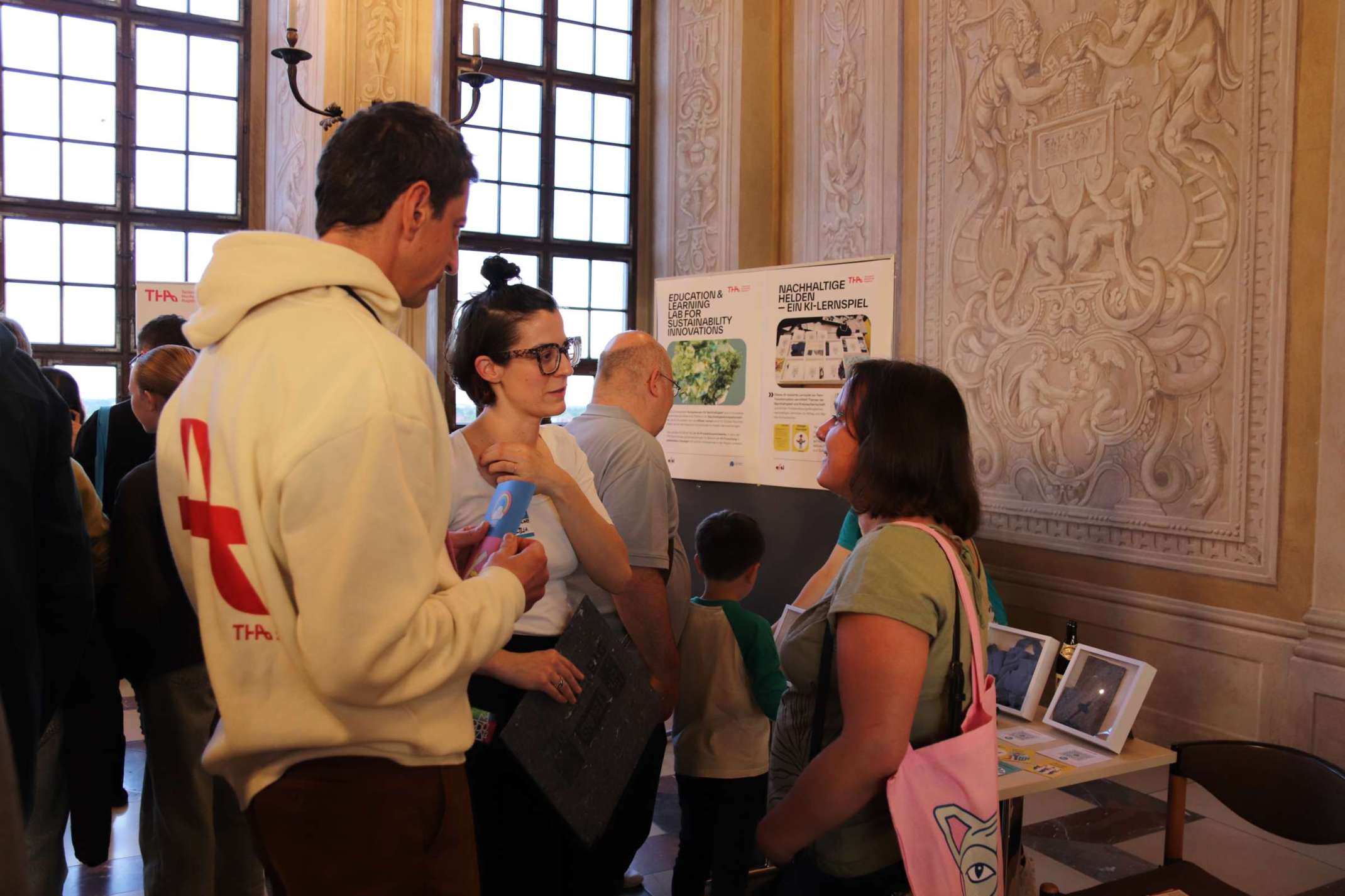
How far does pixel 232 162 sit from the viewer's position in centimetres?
645

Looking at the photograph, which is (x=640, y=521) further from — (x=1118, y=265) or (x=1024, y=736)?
(x=1118, y=265)

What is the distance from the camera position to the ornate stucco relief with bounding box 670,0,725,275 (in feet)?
22.2

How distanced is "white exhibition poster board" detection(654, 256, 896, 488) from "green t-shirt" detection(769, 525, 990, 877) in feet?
9.44

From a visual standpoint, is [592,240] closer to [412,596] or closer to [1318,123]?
[1318,123]

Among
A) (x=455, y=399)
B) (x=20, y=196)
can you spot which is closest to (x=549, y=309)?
(x=455, y=399)

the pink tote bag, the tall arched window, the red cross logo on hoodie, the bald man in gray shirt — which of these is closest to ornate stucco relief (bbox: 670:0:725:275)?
the tall arched window

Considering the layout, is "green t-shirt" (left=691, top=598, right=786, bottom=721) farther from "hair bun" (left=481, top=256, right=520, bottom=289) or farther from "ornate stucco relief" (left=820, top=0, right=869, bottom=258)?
"ornate stucco relief" (left=820, top=0, right=869, bottom=258)

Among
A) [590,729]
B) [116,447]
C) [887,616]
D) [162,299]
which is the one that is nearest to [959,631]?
[887,616]

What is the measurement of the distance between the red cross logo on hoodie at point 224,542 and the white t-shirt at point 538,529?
653 millimetres

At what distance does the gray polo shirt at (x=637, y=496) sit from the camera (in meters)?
2.20

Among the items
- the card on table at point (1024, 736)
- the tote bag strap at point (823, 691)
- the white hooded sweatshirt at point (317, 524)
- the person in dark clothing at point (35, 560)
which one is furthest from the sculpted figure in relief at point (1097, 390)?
the person in dark clothing at point (35, 560)

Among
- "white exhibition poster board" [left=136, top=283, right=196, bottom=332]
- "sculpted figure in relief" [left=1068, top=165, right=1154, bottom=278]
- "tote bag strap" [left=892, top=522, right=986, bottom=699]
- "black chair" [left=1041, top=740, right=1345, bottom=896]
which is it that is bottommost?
"black chair" [left=1041, top=740, right=1345, bottom=896]

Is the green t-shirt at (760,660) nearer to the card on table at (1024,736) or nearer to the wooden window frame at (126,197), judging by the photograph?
the card on table at (1024,736)

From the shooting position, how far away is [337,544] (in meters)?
1.02
